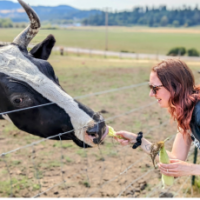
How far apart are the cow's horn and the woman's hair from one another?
1.54m

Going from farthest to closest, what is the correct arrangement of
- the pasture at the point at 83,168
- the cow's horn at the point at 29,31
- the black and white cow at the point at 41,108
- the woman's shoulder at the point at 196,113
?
the pasture at the point at 83,168, the cow's horn at the point at 29,31, the black and white cow at the point at 41,108, the woman's shoulder at the point at 196,113

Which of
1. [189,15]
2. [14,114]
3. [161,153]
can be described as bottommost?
[161,153]

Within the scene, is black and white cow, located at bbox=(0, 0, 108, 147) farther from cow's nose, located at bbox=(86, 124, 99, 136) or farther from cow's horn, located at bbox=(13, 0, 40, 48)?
cow's horn, located at bbox=(13, 0, 40, 48)

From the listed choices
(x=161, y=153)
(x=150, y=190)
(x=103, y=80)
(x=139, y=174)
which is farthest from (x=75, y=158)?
(x=103, y=80)

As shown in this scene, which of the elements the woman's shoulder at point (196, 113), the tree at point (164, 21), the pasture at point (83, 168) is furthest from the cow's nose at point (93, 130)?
the tree at point (164, 21)

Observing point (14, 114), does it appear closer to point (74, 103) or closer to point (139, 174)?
point (74, 103)

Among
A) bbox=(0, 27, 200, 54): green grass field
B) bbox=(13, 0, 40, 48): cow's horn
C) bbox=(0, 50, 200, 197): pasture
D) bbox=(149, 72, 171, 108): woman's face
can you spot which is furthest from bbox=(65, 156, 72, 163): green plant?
bbox=(149, 72, 171, 108): woman's face

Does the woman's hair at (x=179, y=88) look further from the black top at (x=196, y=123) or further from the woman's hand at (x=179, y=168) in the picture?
the woman's hand at (x=179, y=168)

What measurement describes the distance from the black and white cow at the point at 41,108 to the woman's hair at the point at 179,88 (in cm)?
68

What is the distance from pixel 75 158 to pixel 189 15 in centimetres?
11273

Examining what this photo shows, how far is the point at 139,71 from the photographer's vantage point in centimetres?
1301

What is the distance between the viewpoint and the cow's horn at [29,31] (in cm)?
271

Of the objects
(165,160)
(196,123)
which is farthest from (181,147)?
(196,123)

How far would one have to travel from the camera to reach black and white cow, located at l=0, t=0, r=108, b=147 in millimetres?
2285
